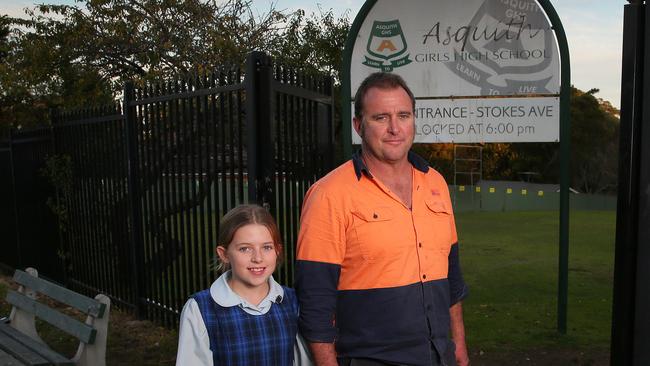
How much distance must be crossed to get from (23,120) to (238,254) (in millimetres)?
16554

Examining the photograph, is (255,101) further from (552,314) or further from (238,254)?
(552,314)

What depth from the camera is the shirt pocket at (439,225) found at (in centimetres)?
229

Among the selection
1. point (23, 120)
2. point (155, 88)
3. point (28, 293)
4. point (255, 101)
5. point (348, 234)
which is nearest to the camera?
point (348, 234)

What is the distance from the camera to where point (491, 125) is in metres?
5.18

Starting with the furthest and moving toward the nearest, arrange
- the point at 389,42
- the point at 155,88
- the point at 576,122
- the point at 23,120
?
the point at 576,122, the point at 23,120, the point at 155,88, the point at 389,42

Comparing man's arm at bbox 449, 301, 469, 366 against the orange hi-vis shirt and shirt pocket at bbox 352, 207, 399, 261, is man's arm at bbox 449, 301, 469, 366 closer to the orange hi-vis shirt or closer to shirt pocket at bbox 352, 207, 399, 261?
the orange hi-vis shirt

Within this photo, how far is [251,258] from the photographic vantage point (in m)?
2.25

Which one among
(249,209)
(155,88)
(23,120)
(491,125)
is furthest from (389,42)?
(23,120)

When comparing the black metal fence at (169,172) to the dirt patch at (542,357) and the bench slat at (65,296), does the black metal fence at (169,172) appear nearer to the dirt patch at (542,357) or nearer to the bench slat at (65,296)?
the bench slat at (65,296)

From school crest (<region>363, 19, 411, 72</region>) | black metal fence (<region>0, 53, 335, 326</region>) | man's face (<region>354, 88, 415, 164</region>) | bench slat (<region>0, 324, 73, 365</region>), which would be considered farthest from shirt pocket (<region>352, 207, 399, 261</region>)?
school crest (<region>363, 19, 411, 72</region>)

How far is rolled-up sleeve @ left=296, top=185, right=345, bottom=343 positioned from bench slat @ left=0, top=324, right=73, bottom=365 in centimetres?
209

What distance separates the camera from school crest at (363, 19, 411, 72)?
5078 millimetres

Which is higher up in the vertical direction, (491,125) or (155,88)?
(155,88)

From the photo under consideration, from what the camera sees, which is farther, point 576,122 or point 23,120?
point 576,122
